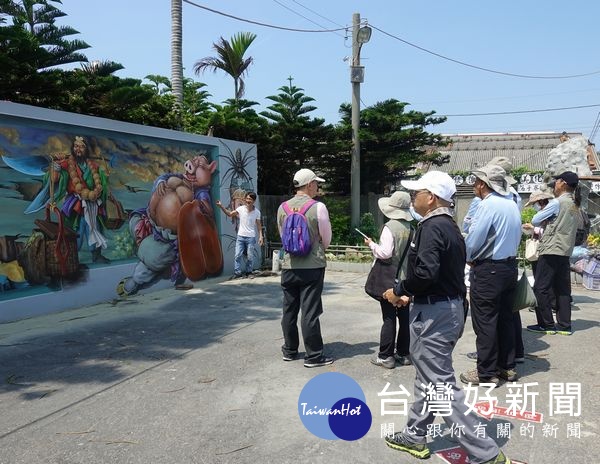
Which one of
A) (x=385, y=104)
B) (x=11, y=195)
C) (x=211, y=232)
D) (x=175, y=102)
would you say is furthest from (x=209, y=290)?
(x=385, y=104)

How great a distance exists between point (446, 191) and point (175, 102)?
30.8 feet

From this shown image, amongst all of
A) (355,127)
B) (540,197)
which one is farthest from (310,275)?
(355,127)

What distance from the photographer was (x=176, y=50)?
40.3 feet

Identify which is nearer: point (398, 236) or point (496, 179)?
point (496, 179)

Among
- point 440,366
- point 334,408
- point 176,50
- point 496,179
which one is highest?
point 176,50

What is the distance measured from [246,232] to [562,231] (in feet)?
19.6

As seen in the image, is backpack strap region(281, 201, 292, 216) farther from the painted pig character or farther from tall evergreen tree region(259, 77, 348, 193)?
tall evergreen tree region(259, 77, 348, 193)

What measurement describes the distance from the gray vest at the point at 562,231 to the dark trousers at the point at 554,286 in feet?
0.32

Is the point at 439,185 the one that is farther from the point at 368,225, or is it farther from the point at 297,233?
the point at 368,225

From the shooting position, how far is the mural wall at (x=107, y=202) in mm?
6672

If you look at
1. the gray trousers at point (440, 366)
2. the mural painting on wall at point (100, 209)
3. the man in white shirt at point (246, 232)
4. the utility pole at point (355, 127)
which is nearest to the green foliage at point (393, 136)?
the utility pole at point (355, 127)

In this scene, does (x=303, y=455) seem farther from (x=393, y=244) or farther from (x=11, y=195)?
(x=11, y=195)

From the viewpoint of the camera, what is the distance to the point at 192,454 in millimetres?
3244

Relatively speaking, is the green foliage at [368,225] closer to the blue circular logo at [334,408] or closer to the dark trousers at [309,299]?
the dark trousers at [309,299]
